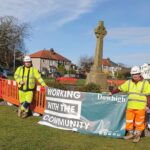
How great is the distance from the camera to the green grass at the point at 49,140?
25.4 ft

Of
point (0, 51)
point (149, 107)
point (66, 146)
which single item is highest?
point (0, 51)

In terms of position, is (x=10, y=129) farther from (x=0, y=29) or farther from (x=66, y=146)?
(x=0, y=29)

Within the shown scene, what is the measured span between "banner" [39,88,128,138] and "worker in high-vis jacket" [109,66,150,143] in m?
0.21

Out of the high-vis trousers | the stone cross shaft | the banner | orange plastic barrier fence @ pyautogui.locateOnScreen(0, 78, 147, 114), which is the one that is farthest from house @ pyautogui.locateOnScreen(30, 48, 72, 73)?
the banner

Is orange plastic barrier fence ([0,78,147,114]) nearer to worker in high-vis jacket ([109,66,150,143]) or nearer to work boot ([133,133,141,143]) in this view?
worker in high-vis jacket ([109,66,150,143])

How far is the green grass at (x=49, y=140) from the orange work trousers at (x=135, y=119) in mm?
340

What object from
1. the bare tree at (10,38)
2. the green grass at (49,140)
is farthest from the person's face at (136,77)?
the bare tree at (10,38)

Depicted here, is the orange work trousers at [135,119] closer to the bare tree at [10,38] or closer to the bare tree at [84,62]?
the bare tree at [10,38]

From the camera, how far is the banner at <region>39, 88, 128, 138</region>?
9.19m

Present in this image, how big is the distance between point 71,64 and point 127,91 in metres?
146

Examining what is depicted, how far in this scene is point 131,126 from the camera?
29.4 feet

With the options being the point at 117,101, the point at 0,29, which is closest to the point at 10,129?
the point at 117,101

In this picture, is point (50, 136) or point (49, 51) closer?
point (50, 136)

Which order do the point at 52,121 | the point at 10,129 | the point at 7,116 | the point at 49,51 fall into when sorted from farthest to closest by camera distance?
the point at 49,51
the point at 7,116
the point at 52,121
the point at 10,129
